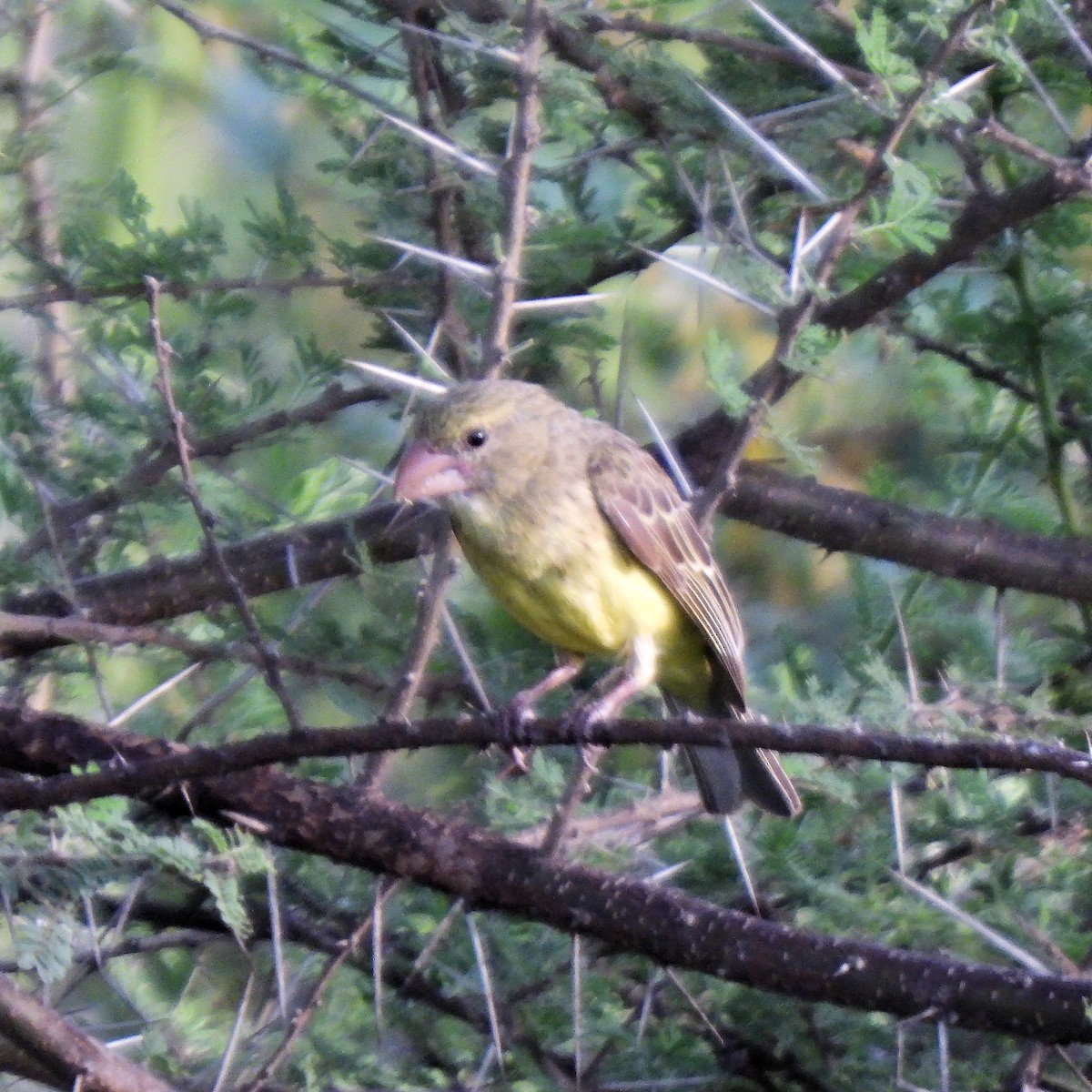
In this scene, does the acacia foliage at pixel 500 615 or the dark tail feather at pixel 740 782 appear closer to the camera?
the acacia foliage at pixel 500 615

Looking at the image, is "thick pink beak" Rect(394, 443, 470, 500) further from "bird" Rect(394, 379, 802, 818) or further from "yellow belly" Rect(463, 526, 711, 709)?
"yellow belly" Rect(463, 526, 711, 709)

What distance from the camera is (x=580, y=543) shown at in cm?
405

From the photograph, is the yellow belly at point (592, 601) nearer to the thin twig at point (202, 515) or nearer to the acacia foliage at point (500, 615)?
the acacia foliage at point (500, 615)

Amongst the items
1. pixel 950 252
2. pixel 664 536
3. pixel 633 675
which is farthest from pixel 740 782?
pixel 950 252

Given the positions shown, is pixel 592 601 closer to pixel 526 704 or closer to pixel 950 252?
pixel 526 704

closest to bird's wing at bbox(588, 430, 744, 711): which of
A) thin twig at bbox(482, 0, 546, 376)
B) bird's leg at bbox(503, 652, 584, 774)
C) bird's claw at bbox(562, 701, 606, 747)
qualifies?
bird's leg at bbox(503, 652, 584, 774)

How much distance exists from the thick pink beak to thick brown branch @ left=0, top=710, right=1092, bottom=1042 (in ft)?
2.98

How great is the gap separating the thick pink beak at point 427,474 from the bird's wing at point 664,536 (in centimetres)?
37

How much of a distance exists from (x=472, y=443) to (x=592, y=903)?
1516mm

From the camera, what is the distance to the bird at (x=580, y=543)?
3.93 m

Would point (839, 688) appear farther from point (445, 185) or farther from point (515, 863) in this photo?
point (445, 185)

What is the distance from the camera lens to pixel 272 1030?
141 inches

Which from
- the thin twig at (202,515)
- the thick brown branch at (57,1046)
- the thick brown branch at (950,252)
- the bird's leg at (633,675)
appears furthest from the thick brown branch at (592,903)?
the thick brown branch at (950,252)

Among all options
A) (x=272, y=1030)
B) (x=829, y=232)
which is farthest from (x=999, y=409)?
(x=272, y=1030)
